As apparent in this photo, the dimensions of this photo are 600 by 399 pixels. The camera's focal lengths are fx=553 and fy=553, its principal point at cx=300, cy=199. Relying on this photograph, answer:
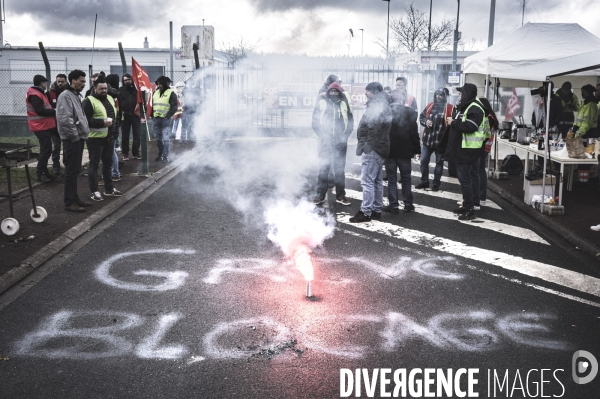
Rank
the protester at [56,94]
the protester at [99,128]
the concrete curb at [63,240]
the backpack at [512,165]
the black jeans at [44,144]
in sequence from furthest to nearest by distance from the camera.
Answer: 1. the backpack at [512,165]
2. the protester at [56,94]
3. the black jeans at [44,144]
4. the protester at [99,128]
5. the concrete curb at [63,240]

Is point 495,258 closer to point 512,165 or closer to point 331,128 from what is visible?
point 331,128

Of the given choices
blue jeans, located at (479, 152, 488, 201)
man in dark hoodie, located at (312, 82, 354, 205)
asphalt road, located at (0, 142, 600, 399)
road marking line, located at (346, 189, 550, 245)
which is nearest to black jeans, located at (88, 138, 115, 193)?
asphalt road, located at (0, 142, 600, 399)

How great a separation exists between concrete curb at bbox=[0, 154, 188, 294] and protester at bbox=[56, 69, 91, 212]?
425 mm

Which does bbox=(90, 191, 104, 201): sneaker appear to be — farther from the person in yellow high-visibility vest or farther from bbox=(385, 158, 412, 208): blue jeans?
bbox=(385, 158, 412, 208): blue jeans

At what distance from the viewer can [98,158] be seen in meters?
9.29

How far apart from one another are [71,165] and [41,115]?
8.19ft

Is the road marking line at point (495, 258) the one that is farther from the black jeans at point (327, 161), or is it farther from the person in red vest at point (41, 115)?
the person in red vest at point (41, 115)

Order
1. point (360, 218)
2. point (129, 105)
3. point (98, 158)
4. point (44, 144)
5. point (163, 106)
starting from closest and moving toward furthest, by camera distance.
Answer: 1. point (360, 218)
2. point (98, 158)
3. point (44, 144)
4. point (129, 105)
5. point (163, 106)

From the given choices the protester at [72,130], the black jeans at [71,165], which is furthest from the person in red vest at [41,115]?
the black jeans at [71,165]

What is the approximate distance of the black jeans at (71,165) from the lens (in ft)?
27.5

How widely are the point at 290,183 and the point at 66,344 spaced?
25.0ft

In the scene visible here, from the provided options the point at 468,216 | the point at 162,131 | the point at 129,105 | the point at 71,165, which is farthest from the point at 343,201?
the point at 129,105

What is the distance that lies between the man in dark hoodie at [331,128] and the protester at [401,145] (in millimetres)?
841

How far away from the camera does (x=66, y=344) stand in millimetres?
4316
